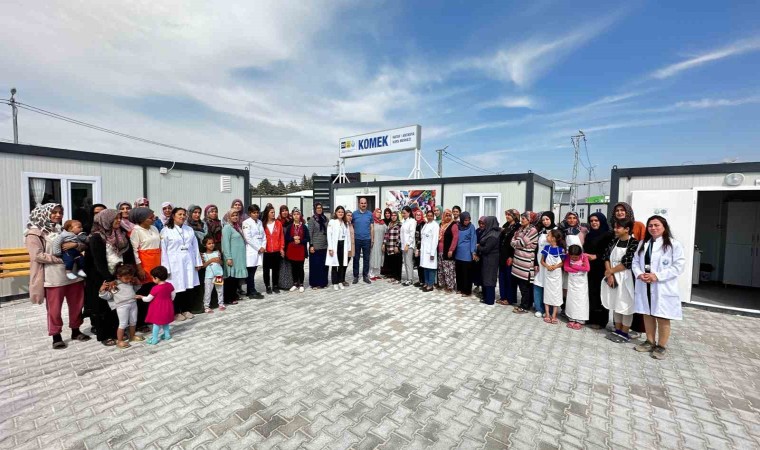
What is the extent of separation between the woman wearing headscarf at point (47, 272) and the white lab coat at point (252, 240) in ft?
7.69

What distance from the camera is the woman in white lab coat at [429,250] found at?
673cm

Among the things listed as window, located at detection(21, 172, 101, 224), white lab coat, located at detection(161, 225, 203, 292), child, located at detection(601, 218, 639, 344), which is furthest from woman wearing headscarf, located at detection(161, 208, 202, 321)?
child, located at detection(601, 218, 639, 344)

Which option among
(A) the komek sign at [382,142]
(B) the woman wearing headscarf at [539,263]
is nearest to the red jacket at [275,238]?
(B) the woman wearing headscarf at [539,263]

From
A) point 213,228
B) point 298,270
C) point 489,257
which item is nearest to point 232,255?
point 213,228

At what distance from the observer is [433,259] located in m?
6.79

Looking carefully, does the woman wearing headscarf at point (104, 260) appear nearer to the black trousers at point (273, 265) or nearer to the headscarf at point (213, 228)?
the headscarf at point (213, 228)

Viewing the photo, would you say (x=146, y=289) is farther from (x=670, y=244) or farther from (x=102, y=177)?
(x=670, y=244)

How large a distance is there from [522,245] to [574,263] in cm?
87

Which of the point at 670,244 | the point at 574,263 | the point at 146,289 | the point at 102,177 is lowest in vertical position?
the point at 146,289

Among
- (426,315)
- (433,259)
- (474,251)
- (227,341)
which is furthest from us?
(433,259)

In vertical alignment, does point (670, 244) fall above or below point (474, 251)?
above

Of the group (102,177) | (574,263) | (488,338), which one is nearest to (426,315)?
(488,338)

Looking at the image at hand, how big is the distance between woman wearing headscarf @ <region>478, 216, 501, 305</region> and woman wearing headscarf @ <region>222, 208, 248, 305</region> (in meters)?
4.37

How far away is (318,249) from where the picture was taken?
Answer: 6914 millimetres
